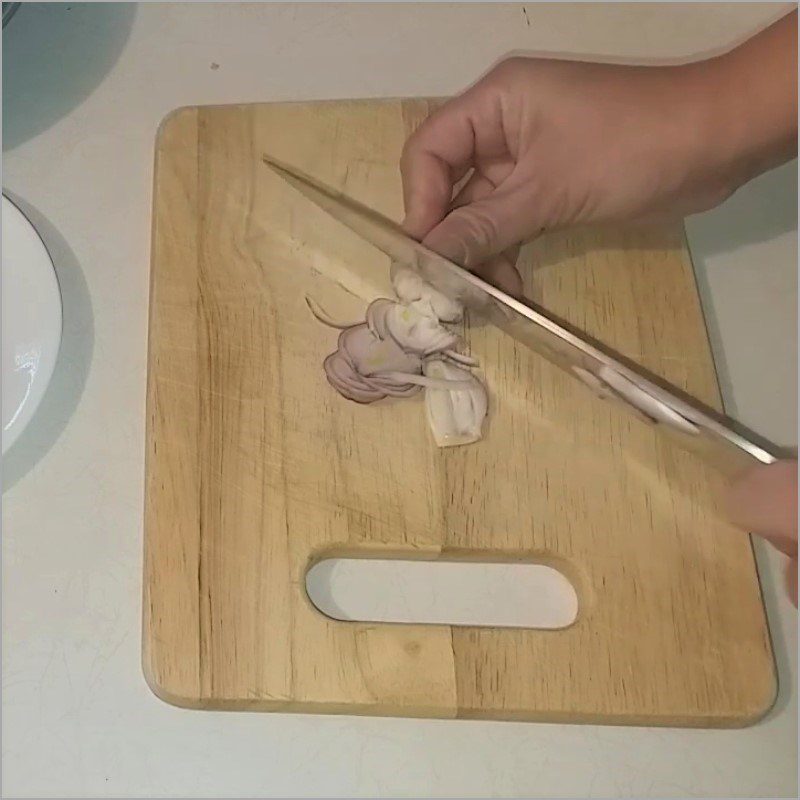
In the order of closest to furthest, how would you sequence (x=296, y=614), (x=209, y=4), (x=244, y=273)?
1. (x=296, y=614)
2. (x=244, y=273)
3. (x=209, y=4)

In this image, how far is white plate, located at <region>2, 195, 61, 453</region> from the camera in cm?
64

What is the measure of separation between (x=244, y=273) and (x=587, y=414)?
28 centimetres

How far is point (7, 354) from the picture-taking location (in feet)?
2.18

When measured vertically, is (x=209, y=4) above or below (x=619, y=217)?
above

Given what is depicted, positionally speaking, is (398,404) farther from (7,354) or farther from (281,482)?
(7,354)

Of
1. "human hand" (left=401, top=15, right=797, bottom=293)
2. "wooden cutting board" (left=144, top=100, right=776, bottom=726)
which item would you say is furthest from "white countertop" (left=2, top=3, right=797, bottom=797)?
"human hand" (left=401, top=15, right=797, bottom=293)

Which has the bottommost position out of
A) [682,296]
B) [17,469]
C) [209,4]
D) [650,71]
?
[17,469]

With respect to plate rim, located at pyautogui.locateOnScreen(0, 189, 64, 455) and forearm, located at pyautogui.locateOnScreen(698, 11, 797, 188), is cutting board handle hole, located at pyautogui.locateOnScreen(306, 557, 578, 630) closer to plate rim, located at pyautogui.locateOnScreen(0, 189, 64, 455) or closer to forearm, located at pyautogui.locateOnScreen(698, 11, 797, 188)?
plate rim, located at pyautogui.locateOnScreen(0, 189, 64, 455)

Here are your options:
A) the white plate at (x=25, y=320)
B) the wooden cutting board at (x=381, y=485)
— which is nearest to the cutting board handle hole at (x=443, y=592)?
the wooden cutting board at (x=381, y=485)

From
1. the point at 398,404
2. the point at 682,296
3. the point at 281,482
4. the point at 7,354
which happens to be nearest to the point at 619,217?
the point at 682,296

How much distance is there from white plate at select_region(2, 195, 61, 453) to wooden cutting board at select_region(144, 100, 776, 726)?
0.07 metres

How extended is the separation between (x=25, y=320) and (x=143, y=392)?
0.32 ft

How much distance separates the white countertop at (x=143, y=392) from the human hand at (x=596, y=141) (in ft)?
0.44

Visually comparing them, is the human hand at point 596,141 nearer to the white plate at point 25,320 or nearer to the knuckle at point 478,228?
the knuckle at point 478,228
